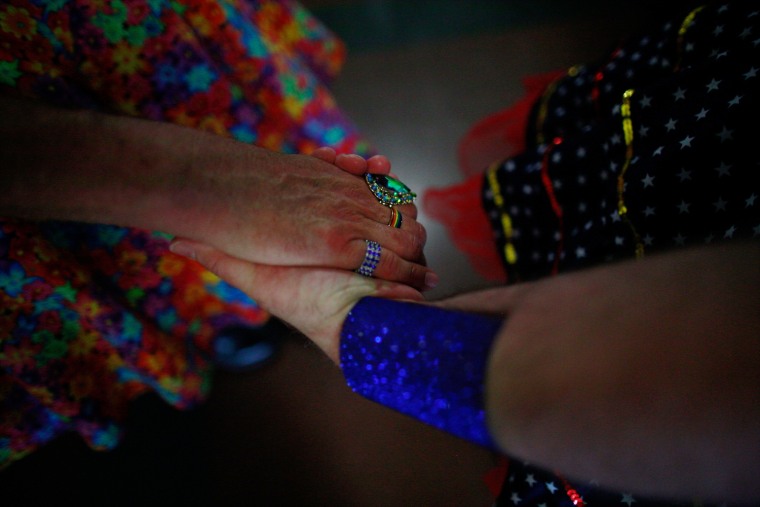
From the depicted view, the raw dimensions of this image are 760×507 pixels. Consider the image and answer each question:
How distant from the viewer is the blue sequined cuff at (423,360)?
0.43 meters

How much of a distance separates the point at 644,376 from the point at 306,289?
43 cm

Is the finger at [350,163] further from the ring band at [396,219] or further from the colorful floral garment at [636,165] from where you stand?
the colorful floral garment at [636,165]

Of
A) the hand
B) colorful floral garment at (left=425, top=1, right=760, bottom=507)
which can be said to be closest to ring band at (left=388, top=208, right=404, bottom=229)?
the hand

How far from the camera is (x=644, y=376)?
1.06 ft

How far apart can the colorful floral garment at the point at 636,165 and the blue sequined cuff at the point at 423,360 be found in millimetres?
246

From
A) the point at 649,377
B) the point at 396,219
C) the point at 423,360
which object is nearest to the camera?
the point at 649,377

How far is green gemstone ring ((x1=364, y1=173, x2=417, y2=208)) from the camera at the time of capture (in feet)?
2.31

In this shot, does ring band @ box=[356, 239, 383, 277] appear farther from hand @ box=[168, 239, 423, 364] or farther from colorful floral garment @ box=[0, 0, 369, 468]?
colorful floral garment @ box=[0, 0, 369, 468]

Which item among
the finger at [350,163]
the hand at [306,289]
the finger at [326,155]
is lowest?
the hand at [306,289]

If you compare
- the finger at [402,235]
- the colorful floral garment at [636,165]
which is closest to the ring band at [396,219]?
the finger at [402,235]

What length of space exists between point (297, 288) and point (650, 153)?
56 cm

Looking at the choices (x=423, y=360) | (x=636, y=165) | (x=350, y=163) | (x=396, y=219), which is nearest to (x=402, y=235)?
(x=396, y=219)

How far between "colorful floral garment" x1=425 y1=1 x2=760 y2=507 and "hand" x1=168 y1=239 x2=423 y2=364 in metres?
0.32

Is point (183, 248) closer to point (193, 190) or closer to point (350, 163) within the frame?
point (193, 190)
